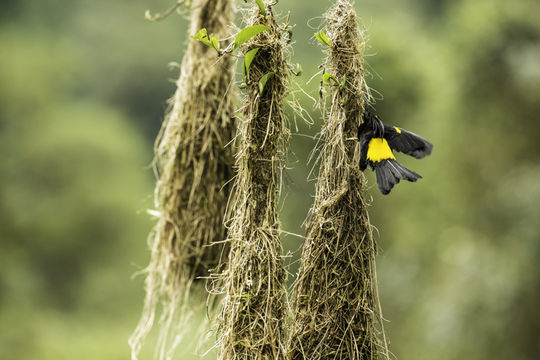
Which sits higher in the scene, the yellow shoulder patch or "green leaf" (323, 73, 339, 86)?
"green leaf" (323, 73, 339, 86)

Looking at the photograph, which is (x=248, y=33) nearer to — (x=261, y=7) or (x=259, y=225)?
(x=261, y=7)

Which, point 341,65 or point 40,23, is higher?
point 40,23

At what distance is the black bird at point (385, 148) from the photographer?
120 cm

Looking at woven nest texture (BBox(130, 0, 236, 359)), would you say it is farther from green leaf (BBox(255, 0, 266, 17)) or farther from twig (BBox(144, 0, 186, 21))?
green leaf (BBox(255, 0, 266, 17))

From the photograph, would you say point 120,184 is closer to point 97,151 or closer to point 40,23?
point 97,151

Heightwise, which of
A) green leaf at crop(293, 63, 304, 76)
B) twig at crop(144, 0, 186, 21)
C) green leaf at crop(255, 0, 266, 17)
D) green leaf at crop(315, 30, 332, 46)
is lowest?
green leaf at crop(293, 63, 304, 76)

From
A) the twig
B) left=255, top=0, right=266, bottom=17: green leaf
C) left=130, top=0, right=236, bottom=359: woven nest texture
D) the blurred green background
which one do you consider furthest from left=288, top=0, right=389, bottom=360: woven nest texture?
the twig

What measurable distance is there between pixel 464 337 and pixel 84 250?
5.35 meters

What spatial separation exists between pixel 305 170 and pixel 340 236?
3261 mm

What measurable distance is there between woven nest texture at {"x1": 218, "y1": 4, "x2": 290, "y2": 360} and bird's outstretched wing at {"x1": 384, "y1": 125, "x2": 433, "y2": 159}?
0.25 metres

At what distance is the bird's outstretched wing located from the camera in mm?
1286

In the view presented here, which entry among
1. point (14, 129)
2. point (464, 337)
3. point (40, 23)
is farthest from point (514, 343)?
point (40, 23)

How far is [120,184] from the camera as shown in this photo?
7.99 meters

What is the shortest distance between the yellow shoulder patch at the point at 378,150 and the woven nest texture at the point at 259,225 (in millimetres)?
209
